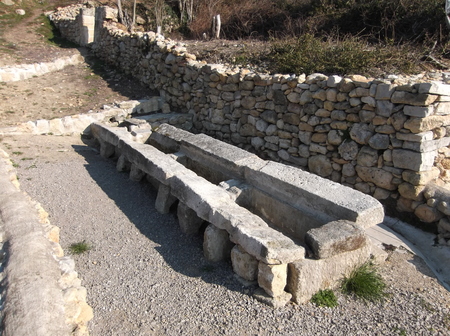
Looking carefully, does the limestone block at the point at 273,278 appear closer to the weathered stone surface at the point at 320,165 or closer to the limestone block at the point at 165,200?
the limestone block at the point at 165,200

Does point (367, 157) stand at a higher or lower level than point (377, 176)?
higher

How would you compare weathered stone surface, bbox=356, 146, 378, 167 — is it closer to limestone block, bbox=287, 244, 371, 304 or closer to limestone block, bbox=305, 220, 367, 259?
limestone block, bbox=287, 244, 371, 304

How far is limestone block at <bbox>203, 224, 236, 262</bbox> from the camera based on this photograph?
13.5ft

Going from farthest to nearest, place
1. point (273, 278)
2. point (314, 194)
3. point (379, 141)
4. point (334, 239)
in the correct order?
1. point (379, 141)
2. point (314, 194)
3. point (334, 239)
4. point (273, 278)

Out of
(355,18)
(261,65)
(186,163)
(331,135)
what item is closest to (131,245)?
(186,163)

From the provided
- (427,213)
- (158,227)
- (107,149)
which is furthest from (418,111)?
(107,149)

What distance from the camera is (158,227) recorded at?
487 cm

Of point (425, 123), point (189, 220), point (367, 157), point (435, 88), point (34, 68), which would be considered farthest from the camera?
point (34, 68)

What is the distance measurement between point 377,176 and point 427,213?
892 millimetres

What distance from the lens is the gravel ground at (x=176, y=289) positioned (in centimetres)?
326

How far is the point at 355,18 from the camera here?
10.2 meters

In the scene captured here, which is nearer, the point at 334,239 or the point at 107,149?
the point at 334,239

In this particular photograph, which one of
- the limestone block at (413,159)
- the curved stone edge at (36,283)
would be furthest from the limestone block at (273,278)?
the limestone block at (413,159)

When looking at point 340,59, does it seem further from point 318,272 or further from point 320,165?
point 318,272
